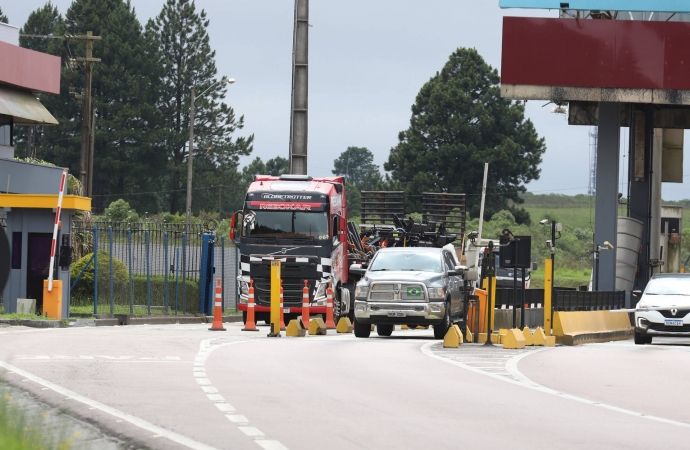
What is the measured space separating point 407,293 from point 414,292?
0.15 metres

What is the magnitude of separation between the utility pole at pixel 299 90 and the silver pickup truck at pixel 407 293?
7831 millimetres

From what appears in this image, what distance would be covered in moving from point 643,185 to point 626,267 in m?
3.07

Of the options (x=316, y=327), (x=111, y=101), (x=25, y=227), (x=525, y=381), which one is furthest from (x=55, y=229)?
(x=111, y=101)

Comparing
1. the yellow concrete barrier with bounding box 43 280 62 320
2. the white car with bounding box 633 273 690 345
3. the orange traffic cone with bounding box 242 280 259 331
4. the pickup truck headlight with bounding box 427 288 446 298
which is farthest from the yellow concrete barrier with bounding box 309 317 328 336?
the white car with bounding box 633 273 690 345

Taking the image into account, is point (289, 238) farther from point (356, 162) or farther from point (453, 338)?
point (356, 162)

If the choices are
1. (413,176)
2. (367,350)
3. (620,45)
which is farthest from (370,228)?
(413,176)

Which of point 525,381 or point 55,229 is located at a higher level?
point 55,229

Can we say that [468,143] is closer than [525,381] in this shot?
No

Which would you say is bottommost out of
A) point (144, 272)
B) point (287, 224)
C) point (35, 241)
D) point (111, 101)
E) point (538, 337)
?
point (538, 337)

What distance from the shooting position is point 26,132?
9044 cm

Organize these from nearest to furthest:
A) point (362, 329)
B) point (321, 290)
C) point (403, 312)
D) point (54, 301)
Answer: point (403, 312)
point (362, 329)
point (54, 301)
point (321, 290)

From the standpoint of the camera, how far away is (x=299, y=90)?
3397 cm

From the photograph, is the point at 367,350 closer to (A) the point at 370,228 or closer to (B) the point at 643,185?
(A) the point at 370,228

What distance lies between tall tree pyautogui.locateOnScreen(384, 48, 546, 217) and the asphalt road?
68571mm
